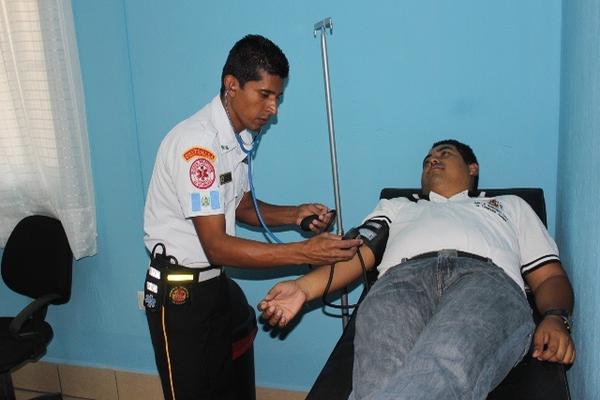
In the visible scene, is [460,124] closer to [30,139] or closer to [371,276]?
[371,276]

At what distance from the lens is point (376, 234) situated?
196 cm

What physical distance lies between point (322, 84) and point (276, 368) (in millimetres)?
1177

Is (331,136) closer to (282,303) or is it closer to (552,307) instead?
(282,303)

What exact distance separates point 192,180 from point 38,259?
3.79 feet

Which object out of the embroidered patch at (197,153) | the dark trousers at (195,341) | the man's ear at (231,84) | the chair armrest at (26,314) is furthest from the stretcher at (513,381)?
the chair armrest at (26,314)

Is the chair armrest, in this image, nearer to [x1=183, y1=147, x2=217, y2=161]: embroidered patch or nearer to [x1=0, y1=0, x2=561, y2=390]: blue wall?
[x1=0, y1=0, x2=561, y2=390]: blue wall

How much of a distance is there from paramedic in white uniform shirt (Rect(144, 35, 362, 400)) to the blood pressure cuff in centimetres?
13

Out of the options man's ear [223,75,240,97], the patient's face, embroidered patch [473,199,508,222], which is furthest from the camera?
the patient's face

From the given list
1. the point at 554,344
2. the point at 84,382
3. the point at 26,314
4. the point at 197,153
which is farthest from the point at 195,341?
the point at 84,382

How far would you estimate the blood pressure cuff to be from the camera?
194 centimetres

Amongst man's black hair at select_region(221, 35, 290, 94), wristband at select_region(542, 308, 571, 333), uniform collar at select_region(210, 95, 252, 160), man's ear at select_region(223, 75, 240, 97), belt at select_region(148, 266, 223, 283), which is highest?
man's black hair at select_region(221, 35, 290, 94)

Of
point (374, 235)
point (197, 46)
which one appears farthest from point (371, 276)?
point (197, 46)

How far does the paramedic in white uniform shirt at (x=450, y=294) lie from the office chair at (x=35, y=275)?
1.11 m

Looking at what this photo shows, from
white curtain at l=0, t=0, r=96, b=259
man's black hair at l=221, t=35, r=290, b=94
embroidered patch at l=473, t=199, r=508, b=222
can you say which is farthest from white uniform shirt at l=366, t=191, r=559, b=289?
white curtain at l=0, t=0, r=96, b=259
